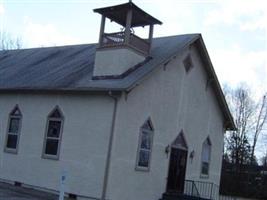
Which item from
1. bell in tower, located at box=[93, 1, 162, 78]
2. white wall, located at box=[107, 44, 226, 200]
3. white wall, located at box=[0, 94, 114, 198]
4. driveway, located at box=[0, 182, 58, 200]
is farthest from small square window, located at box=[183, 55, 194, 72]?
driveway, located at box=[0, 182, 58, 200]

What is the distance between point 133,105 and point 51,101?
156 inches

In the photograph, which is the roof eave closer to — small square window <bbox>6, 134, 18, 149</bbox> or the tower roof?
the tower roof

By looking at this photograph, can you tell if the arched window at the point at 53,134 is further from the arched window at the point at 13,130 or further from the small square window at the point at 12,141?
the small square window at the point at 12,141

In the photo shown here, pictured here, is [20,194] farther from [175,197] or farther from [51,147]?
[175,197]

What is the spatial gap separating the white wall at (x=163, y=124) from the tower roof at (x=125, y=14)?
2.09 meters

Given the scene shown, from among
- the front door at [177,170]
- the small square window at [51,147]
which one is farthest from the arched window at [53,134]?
the front door at [177,170]

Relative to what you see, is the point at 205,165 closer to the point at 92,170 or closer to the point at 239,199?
the point at 92,170

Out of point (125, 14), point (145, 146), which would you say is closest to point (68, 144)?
point (145, 146)

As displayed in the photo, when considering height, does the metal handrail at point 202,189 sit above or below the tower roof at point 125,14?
below

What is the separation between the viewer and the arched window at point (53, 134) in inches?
852

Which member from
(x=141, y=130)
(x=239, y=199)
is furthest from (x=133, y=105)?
(x=239, y=199)

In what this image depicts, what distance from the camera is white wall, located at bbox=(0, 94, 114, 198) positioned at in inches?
786

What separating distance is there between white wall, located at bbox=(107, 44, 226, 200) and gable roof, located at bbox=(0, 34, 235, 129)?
0.55 meters

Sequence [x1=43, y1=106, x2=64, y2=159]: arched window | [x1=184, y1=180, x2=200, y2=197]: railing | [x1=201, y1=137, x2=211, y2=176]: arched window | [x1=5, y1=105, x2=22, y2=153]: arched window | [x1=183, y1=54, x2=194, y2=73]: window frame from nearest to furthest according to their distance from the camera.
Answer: [x1=43, y1=106, x2=64, y2=159]: arched window, [x1=183, y1=54, x2=194, y2=73]: window frame, [x1=5, y1=105, x2=22, y2=153]: arched window, [x1=184, y1=180, x2=200, y2=197]: railing, [x1=201, y1=137, x2=211, y2=176]: arched window
